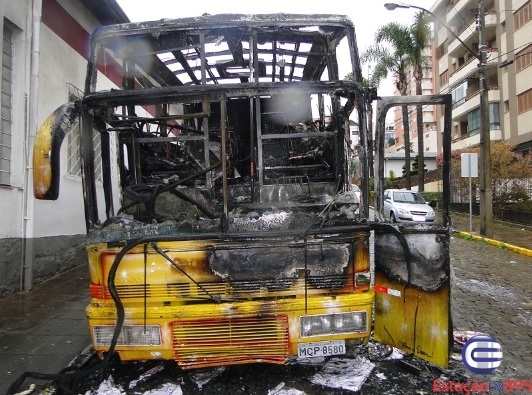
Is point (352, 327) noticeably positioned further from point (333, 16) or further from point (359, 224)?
point (333, 16)

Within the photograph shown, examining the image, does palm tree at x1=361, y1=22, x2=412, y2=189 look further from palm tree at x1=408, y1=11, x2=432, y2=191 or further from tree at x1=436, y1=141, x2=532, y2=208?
tree at x1=436, y1=141, x2=532, y2=208

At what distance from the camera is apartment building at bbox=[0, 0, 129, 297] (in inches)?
264

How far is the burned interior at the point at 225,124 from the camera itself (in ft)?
12.2

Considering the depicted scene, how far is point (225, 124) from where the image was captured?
3611 mm

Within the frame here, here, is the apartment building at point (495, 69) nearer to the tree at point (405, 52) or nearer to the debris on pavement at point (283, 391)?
the tree at point (405, 52)

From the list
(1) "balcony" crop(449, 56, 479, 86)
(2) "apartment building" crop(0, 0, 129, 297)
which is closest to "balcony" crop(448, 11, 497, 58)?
(1) "balcony" crop(449, 56, 479, 86)

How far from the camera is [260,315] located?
11.2 feet

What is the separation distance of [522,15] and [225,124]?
2677 centimetres

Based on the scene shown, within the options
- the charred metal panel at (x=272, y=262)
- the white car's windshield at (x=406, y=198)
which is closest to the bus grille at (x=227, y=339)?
the charred metal panel at (x=272, y=262)

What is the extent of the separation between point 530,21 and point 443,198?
24.7 meters

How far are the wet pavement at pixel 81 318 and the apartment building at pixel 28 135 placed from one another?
472 mm

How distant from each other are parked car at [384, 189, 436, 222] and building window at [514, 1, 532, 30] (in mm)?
13306

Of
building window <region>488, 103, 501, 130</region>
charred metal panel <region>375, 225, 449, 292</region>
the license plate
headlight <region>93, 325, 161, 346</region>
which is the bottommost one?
the license plate

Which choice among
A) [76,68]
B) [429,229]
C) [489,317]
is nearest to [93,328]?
[429,229]
